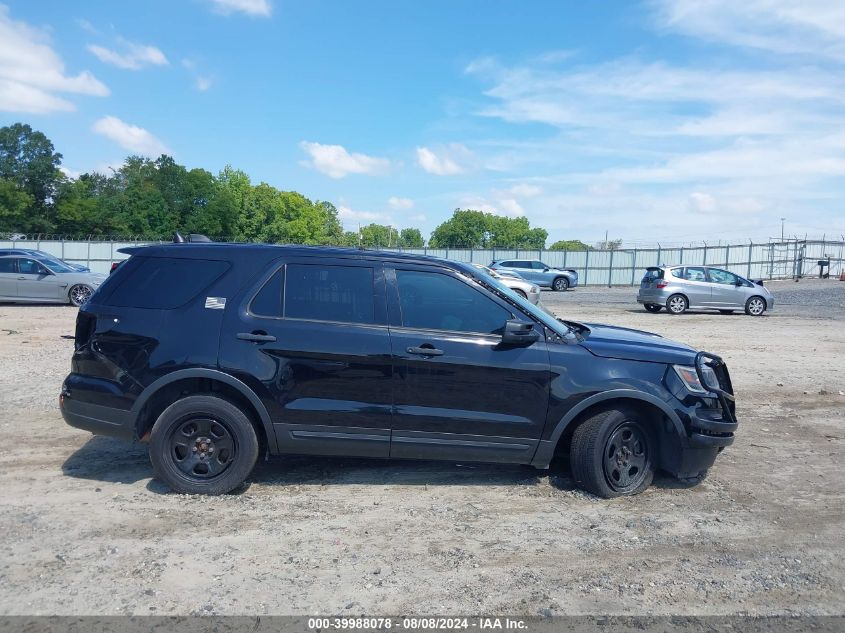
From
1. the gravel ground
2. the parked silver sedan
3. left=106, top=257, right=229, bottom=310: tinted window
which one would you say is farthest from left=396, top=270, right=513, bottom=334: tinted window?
the parked silver sedan

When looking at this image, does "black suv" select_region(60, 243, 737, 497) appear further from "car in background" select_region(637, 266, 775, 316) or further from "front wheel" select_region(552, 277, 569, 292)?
"front wheel" select_region(552, 277, 569, 292)

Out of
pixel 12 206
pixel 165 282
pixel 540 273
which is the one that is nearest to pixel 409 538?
pixel 165 282

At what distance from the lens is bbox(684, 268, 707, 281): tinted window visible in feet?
72.9

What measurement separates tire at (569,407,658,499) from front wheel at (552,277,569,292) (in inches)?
1295

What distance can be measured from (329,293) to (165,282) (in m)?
1.30

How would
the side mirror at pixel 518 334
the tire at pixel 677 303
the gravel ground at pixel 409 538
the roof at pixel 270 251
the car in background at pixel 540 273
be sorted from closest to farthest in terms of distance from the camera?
the gravel ground at pixel 409 538 < the side mirror at pixel 518 334 < the roof at pixel 270 251 < the tire at pixel 677 303 < the car in background at pixel 540 273

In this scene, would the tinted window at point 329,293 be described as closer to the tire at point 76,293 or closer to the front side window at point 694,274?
the tire at point 76,293

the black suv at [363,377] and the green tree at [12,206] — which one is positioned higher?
the green tree at [12,206]

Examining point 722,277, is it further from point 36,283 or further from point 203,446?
point 36,283

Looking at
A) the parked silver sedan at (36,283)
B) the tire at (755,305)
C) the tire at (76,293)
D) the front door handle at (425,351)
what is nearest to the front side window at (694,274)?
the tire at (755,305)

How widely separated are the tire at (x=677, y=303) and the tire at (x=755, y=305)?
2049mm

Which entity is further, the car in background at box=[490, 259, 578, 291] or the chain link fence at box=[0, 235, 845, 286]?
the chain link fence at box=[0, 235, 845, 286]

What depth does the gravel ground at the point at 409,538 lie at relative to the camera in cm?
362

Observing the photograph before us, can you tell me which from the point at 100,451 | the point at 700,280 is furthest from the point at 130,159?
the point at 100,451
